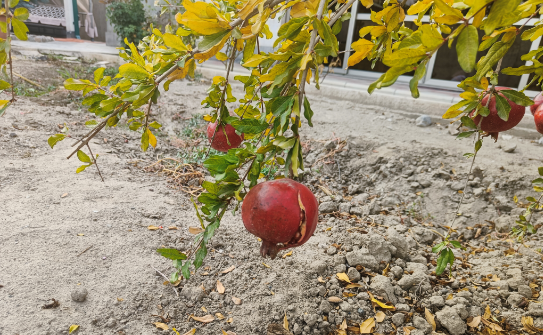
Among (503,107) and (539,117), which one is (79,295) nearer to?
(503,107)

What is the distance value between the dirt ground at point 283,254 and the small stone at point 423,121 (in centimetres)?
100

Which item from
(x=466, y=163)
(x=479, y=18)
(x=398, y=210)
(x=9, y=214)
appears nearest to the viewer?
(x=479, y=18)

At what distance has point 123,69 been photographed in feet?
3.01

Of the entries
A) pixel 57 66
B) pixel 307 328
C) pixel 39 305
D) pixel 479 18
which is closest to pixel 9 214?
pixel 39 305

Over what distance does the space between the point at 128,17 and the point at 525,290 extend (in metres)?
8.70

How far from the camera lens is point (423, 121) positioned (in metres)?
4.26

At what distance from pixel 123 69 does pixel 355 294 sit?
1335 millimetres

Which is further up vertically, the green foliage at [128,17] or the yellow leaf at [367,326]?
the green foliage at [128,17]

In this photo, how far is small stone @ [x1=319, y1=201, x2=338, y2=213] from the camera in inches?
93.7

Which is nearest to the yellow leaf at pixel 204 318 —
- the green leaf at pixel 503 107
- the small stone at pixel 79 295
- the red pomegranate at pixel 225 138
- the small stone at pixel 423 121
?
the small stone at pixel 79 295

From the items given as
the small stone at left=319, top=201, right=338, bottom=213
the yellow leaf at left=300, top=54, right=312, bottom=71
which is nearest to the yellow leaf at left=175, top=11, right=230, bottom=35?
the yellow leaf at left=300, top=54, right=312, bottom=71

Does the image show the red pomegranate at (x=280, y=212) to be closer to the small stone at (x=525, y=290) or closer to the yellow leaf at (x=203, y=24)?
the yellow leaf at (x=203, y=24)

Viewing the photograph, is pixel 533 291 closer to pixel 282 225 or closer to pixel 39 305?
pixel 282 225

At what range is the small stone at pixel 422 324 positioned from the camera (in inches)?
55.9
